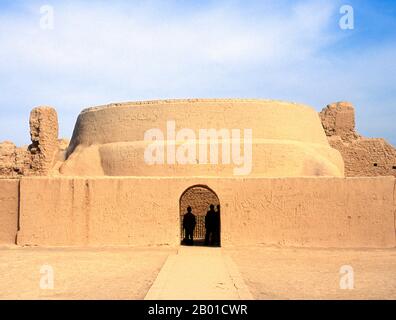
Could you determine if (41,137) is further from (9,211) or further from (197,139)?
(197,139)

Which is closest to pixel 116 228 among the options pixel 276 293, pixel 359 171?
pixel 276 293

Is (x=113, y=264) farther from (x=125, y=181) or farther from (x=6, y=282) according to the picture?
(x=125, y=181)

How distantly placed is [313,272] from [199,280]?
2.31m

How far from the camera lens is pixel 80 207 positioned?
1155cm

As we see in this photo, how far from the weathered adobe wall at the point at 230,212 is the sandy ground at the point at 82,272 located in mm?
504

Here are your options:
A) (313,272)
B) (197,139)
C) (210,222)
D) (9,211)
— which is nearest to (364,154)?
(197,139)

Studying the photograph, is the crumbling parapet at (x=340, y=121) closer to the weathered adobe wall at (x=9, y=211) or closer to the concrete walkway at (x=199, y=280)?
the concrete walkway at (x=199, y=280)

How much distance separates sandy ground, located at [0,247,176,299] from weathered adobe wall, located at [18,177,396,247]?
50cm

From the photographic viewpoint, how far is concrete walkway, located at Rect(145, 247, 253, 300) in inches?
235

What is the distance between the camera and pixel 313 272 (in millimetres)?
8328

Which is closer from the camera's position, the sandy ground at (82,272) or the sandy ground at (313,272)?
the sandy ground at (82,272)

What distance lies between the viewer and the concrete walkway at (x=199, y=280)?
5965mm

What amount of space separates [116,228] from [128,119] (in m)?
4.34

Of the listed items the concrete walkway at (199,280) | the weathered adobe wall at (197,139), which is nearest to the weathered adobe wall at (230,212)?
the concrete walkway at (199,280)
